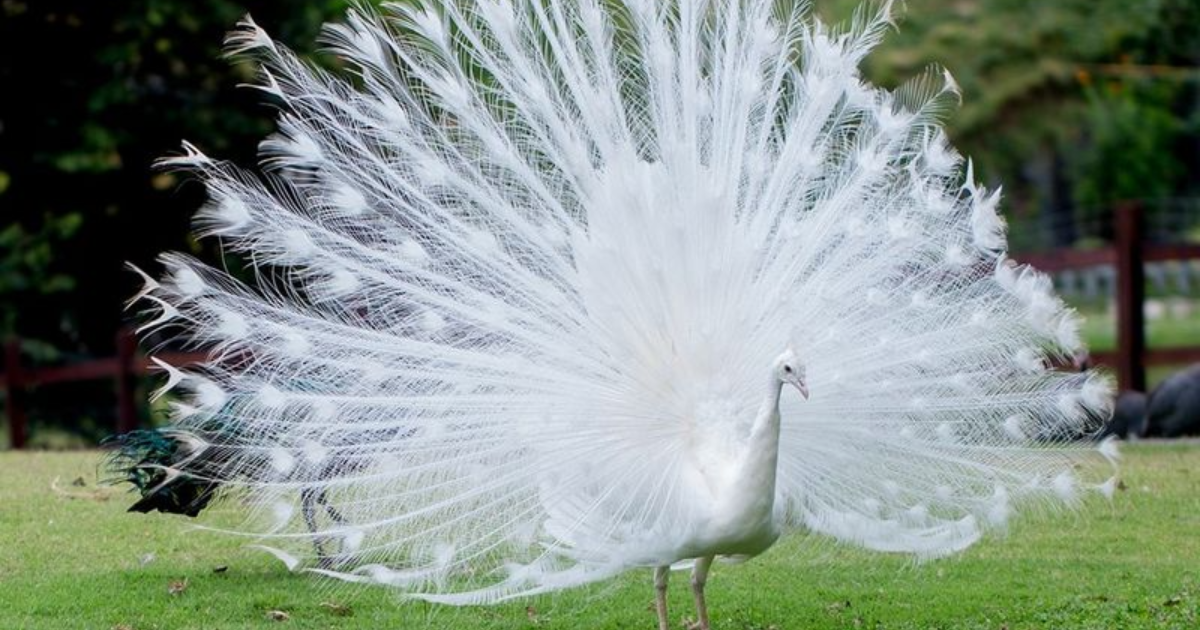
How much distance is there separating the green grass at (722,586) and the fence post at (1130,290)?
5.49 meters

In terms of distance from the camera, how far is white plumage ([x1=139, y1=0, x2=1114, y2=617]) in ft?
21.8

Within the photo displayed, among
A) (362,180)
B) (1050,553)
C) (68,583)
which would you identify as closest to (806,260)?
(362,180)

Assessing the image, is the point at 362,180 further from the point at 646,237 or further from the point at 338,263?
the point at 646,237

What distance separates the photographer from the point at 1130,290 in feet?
49.0

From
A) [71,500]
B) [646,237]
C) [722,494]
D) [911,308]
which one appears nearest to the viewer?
[722,494]

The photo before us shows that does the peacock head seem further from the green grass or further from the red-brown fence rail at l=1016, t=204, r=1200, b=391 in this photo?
the red-brown fence rail at l=1016, t=204, r=1200, b=391

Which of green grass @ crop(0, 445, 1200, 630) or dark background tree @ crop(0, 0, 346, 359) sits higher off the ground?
dark background tree @ crop(0, 0, 346, 359)

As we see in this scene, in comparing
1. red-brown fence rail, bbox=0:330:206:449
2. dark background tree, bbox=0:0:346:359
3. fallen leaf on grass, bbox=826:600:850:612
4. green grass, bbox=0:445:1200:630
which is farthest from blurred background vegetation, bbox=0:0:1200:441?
fallen leaf on grass, bbox=826:600:850:612

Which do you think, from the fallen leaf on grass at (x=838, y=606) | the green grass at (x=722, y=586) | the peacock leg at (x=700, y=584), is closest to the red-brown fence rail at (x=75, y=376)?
the green grass at (x=722, y=586)

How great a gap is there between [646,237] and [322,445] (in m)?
1.51

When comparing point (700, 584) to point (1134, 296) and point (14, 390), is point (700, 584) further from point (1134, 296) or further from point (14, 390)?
point (14, 390)

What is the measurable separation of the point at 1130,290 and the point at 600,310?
9310 mm

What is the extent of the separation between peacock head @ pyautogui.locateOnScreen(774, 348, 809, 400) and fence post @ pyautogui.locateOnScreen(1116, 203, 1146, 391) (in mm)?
9532

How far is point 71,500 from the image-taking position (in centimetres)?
984
